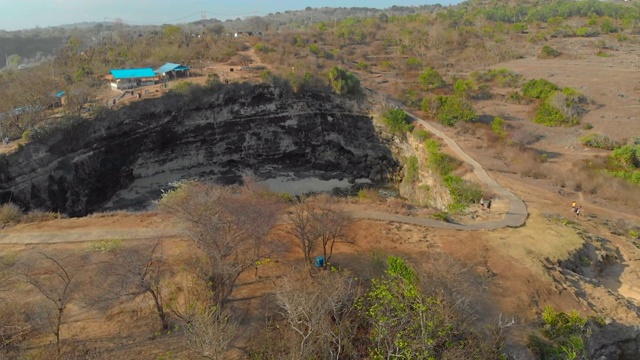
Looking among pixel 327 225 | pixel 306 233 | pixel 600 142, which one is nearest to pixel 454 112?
pixel 600 142

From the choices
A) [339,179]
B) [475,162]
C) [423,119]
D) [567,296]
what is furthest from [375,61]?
[567,296]

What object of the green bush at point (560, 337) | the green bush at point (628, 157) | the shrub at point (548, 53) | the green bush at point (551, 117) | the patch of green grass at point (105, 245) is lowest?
the green bush at point (560, 337)

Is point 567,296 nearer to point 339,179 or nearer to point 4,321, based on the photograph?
point 4,321

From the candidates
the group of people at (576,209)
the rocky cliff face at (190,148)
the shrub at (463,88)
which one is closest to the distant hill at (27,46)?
the rocky cliff face at (190,148)

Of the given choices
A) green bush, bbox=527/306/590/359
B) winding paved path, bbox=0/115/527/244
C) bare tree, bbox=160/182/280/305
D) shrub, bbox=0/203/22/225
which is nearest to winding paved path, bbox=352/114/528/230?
winding paved path, bbox=0/115/527/244

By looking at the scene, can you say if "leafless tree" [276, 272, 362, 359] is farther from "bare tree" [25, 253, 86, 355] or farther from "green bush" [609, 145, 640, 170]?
"green bush" [609, 145, 640, 170]

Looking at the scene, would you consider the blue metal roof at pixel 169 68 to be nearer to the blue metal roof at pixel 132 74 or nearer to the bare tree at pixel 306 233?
the blue metal roof at pixel 132 74

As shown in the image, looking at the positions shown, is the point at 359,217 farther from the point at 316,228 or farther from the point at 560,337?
the point at 560,337

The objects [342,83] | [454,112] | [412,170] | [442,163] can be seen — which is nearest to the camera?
[442,163]
